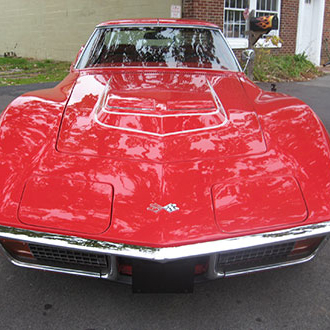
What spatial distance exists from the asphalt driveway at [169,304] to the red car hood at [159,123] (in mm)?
776

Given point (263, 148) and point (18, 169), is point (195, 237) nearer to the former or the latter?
point (263, 148)

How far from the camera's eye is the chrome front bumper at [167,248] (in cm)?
149

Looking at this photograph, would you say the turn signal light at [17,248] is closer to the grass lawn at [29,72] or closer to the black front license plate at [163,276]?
the black front license plate at [163,276]

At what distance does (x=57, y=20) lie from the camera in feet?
44.7

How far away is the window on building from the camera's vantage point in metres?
9.86

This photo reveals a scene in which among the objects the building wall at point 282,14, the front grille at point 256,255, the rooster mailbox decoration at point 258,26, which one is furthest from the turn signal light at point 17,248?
the building wall at point 282,14

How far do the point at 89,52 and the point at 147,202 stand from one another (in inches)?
83.6

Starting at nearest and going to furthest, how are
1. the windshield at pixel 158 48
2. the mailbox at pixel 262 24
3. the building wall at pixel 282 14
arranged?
the windshield at pixel 158 48, the mailbox at pixel 262 24, the building wall at pixel 282 14

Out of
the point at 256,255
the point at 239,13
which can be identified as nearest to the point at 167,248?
the point at 256,255

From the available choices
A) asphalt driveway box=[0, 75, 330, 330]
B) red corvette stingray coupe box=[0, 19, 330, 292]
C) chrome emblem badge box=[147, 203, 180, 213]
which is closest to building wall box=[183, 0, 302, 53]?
red corvette stingray coupe box=[0, 19, 330, 292]

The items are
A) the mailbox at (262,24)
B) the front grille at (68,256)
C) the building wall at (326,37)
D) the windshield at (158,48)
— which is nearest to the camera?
the front grille at (68,256)

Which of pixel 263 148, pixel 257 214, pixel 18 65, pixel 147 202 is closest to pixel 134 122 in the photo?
pixel 147 202

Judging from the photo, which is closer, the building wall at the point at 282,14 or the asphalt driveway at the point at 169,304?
the asphalt driveway at the point at 169,304

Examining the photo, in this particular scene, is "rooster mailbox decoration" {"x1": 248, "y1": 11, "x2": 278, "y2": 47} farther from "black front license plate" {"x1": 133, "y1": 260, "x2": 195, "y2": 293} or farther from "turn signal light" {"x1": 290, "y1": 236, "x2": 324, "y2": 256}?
A: "black front license plate" {"x1": 133, "y1": 260, "x2": 195, "y2": 293}
